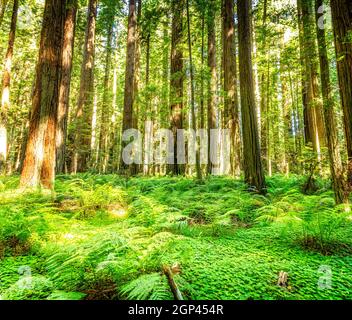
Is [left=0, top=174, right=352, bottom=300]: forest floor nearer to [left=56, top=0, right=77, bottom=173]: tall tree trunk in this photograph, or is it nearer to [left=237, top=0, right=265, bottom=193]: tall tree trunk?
[left=237, top=0, right=265, bottom=193]: tall tree trunk

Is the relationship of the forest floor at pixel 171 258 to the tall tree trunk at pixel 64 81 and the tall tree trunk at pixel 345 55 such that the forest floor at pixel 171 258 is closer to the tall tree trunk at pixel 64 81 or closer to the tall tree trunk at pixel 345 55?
the tall tree trunk at pixel 345 55

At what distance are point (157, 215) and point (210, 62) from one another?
1184 centimetres

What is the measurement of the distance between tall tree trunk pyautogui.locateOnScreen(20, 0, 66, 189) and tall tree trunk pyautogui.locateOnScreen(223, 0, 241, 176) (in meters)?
6.09

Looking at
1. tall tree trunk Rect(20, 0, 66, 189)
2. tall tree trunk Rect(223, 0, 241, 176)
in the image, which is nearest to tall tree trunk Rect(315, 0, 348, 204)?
tall tree trunk Rect(223, 0, 241, 176)

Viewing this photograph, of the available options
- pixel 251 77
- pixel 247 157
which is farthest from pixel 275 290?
pixel 251 77

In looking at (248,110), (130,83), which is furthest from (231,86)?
(130,83)

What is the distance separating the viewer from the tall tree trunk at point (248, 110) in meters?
6.74

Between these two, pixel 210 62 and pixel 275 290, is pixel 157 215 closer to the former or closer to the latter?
pixel 275 290

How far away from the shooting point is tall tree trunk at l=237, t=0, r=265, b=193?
6.74 m

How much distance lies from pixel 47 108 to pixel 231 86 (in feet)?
23.0

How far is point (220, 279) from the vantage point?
8.41 feet

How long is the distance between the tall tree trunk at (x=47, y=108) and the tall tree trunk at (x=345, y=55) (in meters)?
6.17

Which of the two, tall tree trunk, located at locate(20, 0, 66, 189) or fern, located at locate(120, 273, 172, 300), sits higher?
tall tree trunk, located at locate(20, 0, 66, 189)

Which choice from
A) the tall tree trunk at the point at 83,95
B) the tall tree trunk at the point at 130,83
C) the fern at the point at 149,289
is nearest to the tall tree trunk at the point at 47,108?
the fern at the point at 149,289
